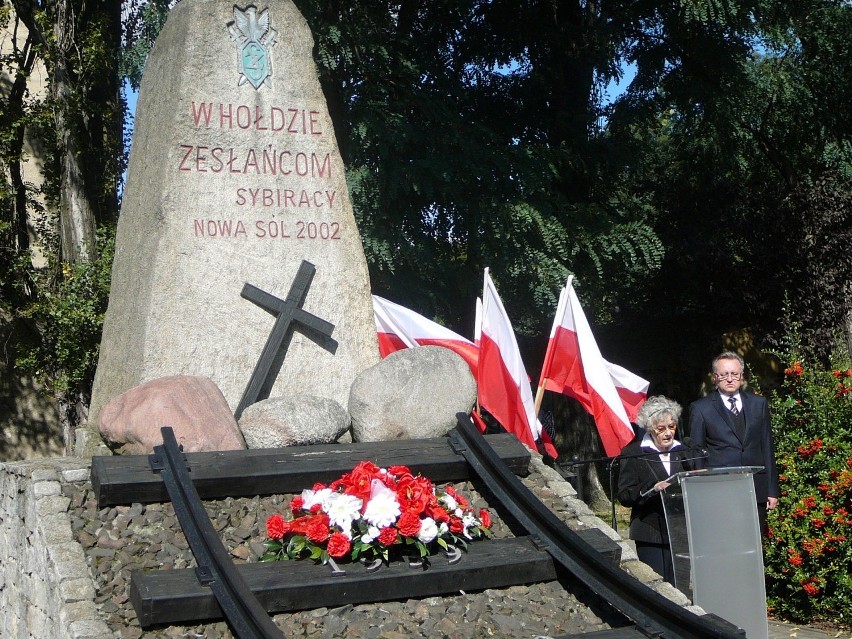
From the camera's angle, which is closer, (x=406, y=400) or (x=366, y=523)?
(x=366, y=523)

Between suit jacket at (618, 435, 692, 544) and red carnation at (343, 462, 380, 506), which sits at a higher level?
red carnation at (343, 462, 380, 506)

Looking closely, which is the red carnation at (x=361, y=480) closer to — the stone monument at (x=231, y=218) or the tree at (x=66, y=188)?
the stone monument at (x=231, y=218)

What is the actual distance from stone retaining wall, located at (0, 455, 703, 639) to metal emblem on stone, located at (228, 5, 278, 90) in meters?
2.71

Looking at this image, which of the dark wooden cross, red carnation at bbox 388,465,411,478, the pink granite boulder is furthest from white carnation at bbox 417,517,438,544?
the dark wooden cross

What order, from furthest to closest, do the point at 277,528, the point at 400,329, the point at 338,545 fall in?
1. the point at 400,329
2. the point at 277,528
3. the point at 338,545

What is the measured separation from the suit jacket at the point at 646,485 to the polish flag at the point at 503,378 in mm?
1890

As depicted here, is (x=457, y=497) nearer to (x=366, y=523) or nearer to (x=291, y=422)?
(x=366, y=523)

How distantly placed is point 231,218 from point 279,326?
75cm

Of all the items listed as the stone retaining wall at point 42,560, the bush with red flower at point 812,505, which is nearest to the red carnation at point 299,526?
the stone retaining wall at point 42,560

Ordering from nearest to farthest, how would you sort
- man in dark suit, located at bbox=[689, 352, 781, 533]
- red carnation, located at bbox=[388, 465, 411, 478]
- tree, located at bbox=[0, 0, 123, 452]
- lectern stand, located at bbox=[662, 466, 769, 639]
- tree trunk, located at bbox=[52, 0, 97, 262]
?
lectern stand, located at bbox=[662, 466, 769, 639] < red carnation, located at bbox=[388, 465, 411, 478] < man in dark suit, located at bbox=[689, 352, 781, 533] < tree, located at bbox=[0, 0, 123, 452] < tree trunk, located at bbox=[52, 0, 97, 262]

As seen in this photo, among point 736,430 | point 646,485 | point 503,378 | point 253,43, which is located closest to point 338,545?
point 646,485

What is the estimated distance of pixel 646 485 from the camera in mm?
5012

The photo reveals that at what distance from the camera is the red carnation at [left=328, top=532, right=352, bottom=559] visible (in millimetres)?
4254

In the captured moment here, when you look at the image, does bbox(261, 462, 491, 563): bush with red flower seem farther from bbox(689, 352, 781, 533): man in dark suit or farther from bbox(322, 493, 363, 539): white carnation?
bbox(689, 352, 781, 533): man in dark suit
